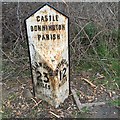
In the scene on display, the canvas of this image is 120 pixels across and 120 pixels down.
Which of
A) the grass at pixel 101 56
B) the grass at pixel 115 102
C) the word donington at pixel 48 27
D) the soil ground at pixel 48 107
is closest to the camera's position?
the word donington at pixel 48 27

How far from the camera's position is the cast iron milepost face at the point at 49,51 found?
3.32m

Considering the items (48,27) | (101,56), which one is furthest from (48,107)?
(101,56)

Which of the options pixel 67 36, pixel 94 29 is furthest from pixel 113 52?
pixel 67 36

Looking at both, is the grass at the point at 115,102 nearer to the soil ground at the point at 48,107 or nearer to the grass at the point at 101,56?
the soil ground at the point at 48,107

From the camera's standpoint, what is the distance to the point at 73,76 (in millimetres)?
4207

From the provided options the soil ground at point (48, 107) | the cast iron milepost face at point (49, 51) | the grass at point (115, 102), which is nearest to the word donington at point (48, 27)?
the cast iron milepost face at point (49, 51)

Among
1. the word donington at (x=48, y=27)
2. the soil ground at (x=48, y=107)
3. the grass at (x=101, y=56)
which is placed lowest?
the soil ground at (x=48, y=107)

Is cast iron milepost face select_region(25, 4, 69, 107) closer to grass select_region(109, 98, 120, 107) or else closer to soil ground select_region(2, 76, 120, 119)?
soil ground select_region(2, 76, 120, 119)

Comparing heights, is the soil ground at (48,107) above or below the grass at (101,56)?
below

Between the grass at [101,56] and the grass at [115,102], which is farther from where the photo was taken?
the grass at [101,56]

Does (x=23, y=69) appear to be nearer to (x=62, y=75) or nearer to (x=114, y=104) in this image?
(x=62, y=75)

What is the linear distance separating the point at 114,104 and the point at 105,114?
197 millimetres

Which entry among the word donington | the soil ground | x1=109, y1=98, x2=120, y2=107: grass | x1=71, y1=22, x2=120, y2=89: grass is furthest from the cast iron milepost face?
x1=71, y1=22, x2=120, y2=89: grass

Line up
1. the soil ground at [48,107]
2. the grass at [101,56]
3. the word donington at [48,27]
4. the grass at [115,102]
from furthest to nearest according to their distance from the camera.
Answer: the grass at [101,56], the grass at [115,102], the soil ground at [48,107], the word donington at [48,27]
